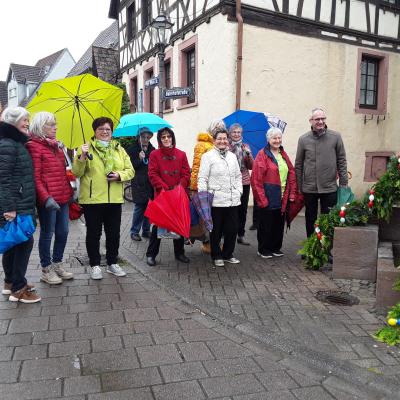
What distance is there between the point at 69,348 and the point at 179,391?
1.04 m

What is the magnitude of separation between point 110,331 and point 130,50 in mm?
15121

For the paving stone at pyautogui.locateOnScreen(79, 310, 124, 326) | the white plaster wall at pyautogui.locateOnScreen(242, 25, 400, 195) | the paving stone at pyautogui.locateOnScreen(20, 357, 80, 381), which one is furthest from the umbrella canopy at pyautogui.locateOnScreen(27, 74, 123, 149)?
the white plaster wall at pyautogui.locateOnScreen(242, 25, 400, 195)

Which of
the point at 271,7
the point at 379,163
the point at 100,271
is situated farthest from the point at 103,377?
the point at 379,163

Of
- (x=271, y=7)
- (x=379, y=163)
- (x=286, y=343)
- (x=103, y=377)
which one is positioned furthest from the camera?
(x=379, y=163)

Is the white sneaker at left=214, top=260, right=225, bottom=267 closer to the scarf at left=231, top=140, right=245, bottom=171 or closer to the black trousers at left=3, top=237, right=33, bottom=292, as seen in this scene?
the scarf at left=231, top=140, right=245, bottom=171

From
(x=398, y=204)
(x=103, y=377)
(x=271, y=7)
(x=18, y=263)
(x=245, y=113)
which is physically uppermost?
(x=271, y=7)

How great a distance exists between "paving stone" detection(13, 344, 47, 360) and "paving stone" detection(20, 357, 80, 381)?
8 cm

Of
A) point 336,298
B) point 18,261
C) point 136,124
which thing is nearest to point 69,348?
point 18,261

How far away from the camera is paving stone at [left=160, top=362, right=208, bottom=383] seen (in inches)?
117

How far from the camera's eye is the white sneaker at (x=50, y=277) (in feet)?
15.9

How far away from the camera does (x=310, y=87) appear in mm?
11617

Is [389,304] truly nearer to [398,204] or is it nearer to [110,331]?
[398,204]

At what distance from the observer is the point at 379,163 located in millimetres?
13391

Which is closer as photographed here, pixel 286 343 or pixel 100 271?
pixel 286 343
